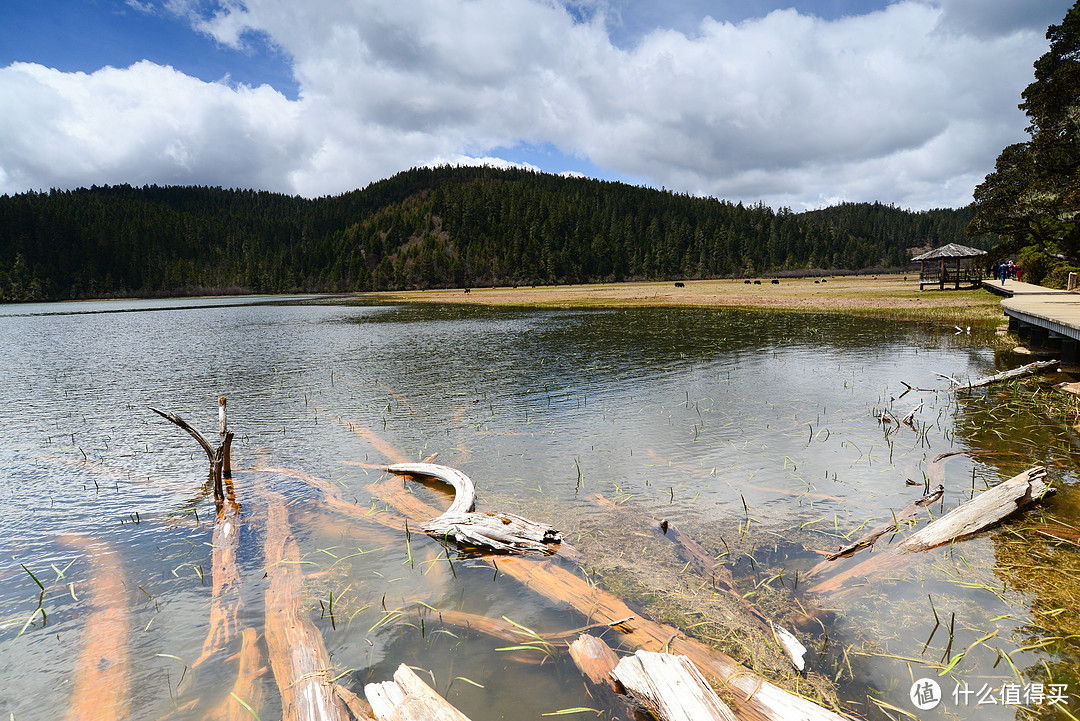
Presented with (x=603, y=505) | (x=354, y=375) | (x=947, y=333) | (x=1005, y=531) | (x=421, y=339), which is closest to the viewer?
(x=1005, y=531)

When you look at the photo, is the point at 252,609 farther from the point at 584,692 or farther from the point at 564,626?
the point at 584,692

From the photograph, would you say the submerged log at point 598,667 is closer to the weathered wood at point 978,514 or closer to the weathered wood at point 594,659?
the weathered wood at point 594,659

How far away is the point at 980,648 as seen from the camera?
4887 millimetres

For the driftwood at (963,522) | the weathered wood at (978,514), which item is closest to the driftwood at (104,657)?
the driftwood at (963,522)

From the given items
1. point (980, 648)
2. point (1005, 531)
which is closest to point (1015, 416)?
point (1005, 531)

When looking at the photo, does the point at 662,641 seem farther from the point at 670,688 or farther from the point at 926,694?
the point at 926,694

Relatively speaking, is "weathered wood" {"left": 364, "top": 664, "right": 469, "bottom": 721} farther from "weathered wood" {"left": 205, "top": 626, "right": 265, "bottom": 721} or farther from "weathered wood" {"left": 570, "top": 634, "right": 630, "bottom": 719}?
"weathered wood" {"left": 570, "top": 634, "right": 630, "bottom": 719}

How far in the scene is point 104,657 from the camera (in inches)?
213

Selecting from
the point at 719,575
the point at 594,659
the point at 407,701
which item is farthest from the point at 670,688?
the point at 719,575

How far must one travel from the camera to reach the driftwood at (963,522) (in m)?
6.39

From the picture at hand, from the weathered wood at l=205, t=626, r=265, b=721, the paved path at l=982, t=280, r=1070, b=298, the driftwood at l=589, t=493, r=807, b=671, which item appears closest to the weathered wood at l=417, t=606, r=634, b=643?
the driftwood at l=589, t=493, r=807, b=671

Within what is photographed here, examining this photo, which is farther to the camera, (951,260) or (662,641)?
(951,260)

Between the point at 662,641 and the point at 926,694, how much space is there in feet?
7.46

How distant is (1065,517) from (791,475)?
3.72 m
